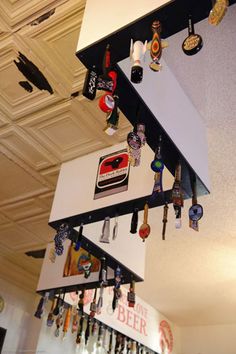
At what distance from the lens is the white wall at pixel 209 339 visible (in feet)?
20.5

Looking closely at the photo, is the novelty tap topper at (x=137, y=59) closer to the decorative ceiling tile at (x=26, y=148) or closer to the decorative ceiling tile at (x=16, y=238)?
the decorative ceiling tile at (x=26, y=148)

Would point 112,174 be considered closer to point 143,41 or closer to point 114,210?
point 114,210

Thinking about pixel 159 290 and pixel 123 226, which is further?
pixel 159 290

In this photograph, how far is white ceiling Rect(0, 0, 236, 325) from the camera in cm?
235

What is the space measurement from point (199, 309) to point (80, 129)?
4045 millimetres

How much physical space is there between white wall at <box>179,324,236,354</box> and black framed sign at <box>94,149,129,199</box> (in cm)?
466

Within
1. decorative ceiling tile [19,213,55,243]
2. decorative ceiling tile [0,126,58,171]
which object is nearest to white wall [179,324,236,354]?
decorative ceiling tile [19,213,55,243]

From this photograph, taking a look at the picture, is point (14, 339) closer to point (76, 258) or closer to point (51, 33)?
point (76, 258)

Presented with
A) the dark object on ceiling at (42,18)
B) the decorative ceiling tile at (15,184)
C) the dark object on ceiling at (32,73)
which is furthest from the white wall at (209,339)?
the dark object on ceiling at (42,18)

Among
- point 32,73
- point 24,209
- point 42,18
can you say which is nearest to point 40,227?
point 24,209

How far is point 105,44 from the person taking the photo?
154cm

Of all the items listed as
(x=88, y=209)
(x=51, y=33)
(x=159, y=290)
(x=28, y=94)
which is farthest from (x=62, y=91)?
(x=159, y=290)

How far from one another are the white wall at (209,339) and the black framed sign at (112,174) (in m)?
4.66

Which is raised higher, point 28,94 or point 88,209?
point 28,94
